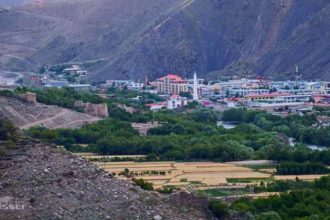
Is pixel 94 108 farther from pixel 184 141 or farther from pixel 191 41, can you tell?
pixel 191 41

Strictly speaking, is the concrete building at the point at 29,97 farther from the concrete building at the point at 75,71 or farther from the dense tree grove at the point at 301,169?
the concrete building at the point at 75,71

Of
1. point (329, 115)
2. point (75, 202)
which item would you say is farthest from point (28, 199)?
point (329, 115)

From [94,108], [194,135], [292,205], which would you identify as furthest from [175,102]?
[292,205]

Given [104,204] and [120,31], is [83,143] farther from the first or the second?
[120,31]

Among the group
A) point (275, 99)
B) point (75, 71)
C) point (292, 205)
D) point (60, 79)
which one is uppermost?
point (75, 71)

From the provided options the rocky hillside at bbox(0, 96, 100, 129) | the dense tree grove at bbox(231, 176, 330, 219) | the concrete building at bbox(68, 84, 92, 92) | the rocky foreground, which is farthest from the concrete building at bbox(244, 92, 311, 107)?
the rocky foreground

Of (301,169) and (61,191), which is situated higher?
(61,191)
